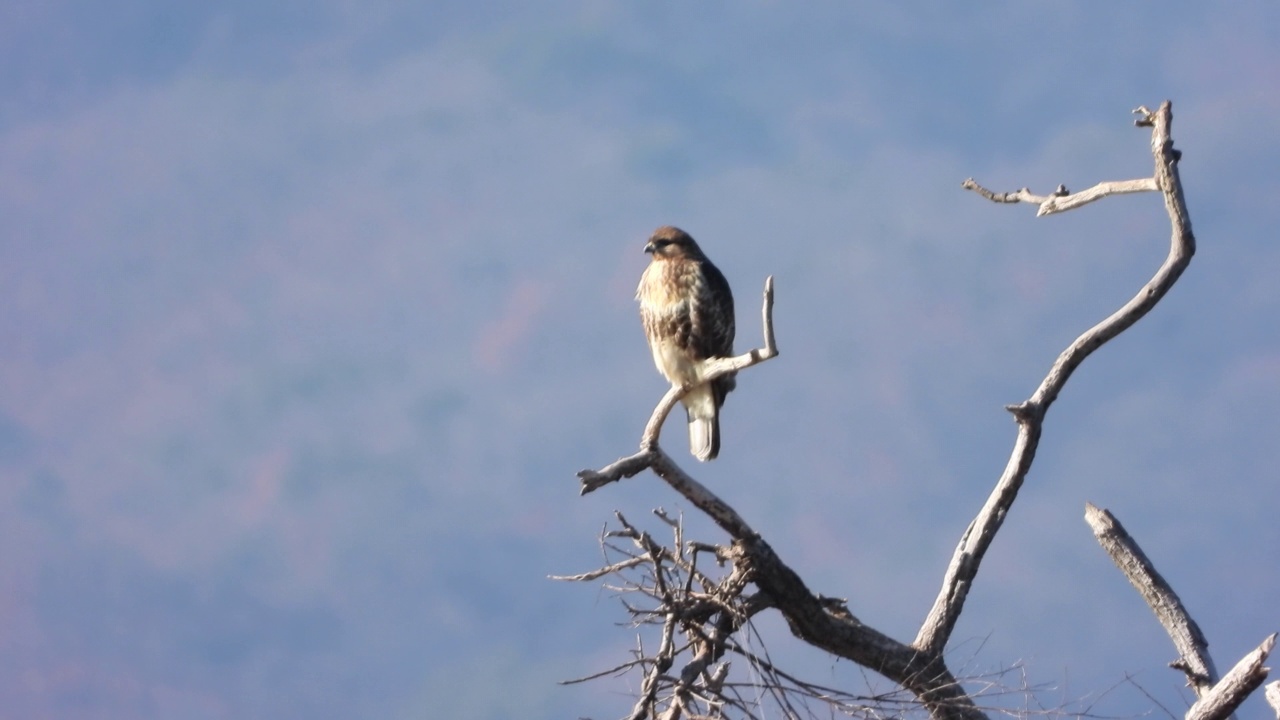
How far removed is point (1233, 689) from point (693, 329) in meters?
2.54

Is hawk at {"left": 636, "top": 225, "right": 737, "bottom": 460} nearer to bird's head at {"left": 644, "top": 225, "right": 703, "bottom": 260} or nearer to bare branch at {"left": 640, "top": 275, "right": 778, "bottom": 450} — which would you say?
bird's head at {"left": 644, "top": 225, "right": 703, "bottom": 260}

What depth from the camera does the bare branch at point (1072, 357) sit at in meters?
5.18

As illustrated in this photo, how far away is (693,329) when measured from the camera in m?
6.18

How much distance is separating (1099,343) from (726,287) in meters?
1.71

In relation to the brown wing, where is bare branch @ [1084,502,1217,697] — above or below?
below

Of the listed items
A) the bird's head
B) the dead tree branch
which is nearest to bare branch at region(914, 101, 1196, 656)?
the dead tree branch

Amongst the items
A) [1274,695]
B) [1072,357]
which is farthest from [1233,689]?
[1072,357]

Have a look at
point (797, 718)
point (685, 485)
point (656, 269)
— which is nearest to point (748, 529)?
point (685, 485)

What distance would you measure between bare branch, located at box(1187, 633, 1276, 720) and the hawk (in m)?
2.22

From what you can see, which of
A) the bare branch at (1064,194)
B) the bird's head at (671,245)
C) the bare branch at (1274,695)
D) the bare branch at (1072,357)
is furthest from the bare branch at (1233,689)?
the bird's head at (671,245)

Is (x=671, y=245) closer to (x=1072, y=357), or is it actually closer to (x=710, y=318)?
(x=710, y=318)

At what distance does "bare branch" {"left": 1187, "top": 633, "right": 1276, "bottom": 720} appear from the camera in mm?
4578

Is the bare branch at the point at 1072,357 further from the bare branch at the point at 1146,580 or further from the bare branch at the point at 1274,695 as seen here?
the bare branch at the point at 1274,695

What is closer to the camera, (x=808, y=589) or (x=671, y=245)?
(x=808, y=589)
